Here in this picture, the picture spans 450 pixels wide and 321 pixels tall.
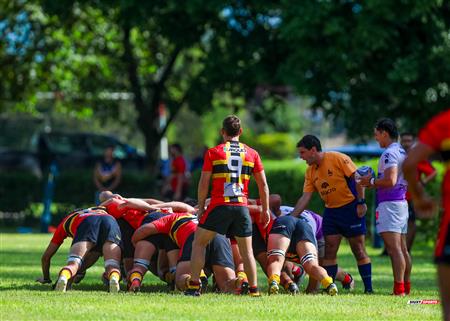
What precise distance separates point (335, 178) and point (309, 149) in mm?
453

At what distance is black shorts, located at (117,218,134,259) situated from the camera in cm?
1273

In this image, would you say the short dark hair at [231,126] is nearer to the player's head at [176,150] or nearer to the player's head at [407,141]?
the player's head at [407,141]

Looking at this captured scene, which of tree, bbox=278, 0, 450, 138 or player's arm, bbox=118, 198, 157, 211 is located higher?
tree, bbox=278, 0, 450, 138

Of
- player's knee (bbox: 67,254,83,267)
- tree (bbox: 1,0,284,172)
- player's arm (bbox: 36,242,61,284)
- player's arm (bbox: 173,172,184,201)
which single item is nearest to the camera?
player's knee (bbox: 67,254,83,267)

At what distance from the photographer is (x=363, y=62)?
2542 centimetres

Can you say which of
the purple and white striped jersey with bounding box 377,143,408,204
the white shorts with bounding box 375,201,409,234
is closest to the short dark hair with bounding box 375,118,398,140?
the purple and white striped jersey with bounding box 377,143,408,204

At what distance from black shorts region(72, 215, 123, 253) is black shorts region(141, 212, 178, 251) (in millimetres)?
341

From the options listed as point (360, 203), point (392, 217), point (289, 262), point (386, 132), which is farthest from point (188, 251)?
point (386, 132)

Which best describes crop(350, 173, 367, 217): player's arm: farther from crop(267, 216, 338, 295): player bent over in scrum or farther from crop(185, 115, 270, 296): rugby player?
crop(185, 115, 270, 296): rugby player

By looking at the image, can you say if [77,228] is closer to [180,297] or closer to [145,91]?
[180,297]

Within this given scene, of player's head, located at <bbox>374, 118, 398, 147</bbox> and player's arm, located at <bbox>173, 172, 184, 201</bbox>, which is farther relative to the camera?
player's arm, located at <bbox>173, 172, 184, 201</bbox>

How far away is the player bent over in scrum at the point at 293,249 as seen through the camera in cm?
1186

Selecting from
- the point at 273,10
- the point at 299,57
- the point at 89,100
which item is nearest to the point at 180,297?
the point at 299,57

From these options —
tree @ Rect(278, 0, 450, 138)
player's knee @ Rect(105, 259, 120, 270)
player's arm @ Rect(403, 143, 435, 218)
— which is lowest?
player's knee @ Rect(105, 259, 120, 270)
